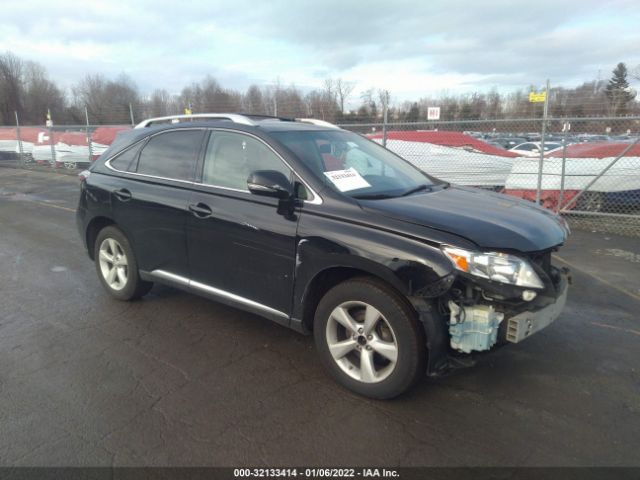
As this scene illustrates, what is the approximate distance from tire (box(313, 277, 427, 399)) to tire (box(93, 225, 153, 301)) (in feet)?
7.42

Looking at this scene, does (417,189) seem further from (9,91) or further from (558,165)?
(9,91)

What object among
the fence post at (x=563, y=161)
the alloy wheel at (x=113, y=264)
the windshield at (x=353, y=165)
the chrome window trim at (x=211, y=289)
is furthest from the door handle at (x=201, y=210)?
the fence post at (x=563, y=161)

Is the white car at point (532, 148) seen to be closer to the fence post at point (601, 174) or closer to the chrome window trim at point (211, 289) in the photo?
the fence post at point (601, 174)

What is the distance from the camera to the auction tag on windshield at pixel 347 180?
334 centimetres

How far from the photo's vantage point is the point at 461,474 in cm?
244

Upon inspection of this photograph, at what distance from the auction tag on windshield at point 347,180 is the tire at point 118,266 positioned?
90.1 inches

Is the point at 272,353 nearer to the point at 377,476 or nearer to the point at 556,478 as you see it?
the point at 377,476

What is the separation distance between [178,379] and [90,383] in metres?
0.60

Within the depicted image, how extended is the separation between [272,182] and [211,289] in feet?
4.00

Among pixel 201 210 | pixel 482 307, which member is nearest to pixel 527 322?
pixel 482 307

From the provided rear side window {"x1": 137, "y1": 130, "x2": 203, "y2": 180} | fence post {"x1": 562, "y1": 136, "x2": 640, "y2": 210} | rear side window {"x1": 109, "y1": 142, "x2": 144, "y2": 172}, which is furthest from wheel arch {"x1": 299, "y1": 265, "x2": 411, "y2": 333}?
fence post {"x1": 562, "y1": 136, "x2": 640, "y2": 210}

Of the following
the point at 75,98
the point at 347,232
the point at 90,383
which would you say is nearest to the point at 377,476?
the point at 347,232

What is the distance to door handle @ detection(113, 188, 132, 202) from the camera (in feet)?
14.4

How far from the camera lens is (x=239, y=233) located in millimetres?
3549
